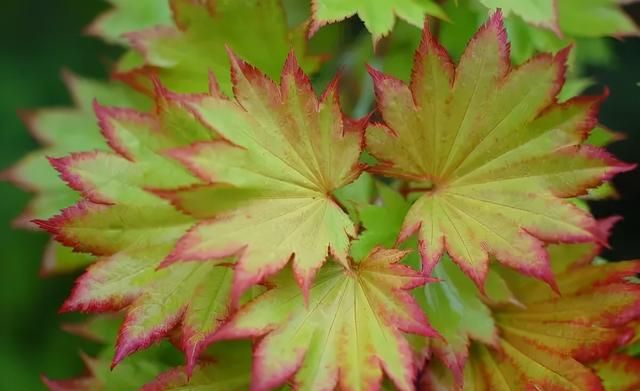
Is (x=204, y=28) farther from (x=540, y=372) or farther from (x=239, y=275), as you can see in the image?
(x=540, y=372)

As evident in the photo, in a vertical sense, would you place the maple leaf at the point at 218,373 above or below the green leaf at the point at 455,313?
below

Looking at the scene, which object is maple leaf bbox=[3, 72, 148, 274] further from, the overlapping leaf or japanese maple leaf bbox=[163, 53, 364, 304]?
the overlapping leaf

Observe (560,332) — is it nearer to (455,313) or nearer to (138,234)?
(455,313)

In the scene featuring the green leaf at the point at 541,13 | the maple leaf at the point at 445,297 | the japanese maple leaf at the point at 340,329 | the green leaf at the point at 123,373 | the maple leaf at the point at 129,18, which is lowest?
the green leaf at the point at 123,373

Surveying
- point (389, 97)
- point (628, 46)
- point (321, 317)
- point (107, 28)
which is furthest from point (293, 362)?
point (628, 46)

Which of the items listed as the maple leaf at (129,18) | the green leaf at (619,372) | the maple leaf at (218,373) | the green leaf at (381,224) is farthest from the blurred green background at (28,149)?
the green leaf at (619,372)

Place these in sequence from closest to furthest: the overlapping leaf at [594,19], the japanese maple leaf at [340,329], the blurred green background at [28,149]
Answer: the japanese maple leaf at [340,329], the overlapping leaf at [594,19], the blurred green background at [28,149]

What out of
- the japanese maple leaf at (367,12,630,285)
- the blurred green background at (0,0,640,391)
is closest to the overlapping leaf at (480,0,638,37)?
the japanese maple leaf at (367,12,630,285)

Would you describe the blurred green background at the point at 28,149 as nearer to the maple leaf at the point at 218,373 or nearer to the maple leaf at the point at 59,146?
the maple leaf at the point at 59,146
